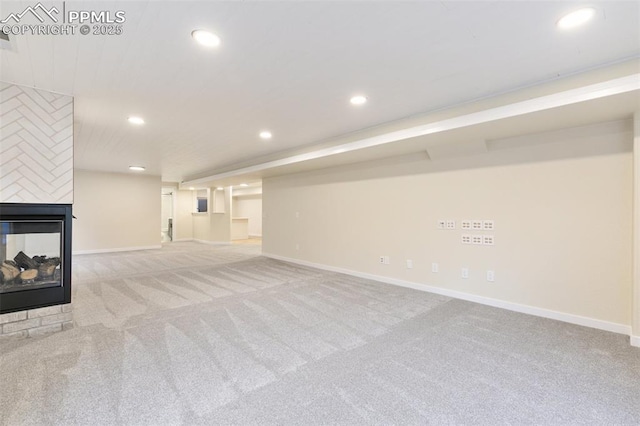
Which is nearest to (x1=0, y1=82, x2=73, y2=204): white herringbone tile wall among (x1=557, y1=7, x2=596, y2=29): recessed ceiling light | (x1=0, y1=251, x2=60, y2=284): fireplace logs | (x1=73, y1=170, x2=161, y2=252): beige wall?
(x1=0, y1=251, x2=60, y2=284): fireplace logs

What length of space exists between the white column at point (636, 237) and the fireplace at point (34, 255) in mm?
5612

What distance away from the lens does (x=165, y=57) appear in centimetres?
229

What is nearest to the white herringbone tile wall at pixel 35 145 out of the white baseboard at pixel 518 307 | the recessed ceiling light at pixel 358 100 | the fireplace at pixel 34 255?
the fireplace at pixel 34 255

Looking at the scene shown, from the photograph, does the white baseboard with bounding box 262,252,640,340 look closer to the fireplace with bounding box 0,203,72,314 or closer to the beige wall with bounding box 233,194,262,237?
the fireplace with bounding box 0,203,72,314

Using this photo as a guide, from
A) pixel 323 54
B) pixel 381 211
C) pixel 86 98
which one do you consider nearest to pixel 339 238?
pixel 381 211

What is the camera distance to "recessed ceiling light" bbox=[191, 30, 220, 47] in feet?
6.43

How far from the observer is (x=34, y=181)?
2854 millimetres

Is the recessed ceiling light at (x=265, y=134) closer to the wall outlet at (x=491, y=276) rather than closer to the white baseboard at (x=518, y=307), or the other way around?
the white baseboard at (x=518, y=307)

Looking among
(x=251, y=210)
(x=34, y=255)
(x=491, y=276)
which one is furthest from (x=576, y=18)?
(x=251, y=210)

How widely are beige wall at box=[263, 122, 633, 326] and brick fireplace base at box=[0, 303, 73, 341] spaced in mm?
4242

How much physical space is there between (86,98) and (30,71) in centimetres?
61

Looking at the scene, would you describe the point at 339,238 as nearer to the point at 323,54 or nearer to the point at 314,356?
the point at 314,356

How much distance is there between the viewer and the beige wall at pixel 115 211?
809 centimetres

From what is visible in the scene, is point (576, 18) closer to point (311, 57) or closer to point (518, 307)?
point (311, 57)
